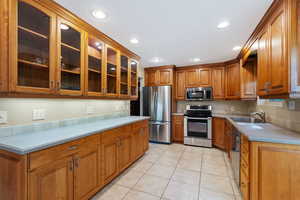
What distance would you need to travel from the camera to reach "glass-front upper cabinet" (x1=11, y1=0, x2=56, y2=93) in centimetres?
124

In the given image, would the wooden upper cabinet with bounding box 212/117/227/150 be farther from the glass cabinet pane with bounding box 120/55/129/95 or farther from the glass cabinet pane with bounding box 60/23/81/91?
the glass cabinet pane with bounding box 60/23/81/91

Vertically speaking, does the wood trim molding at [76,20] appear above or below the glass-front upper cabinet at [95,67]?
above

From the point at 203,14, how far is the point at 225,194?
2.37 meters

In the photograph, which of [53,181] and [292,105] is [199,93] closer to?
[292,105]

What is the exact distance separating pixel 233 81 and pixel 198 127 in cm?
153

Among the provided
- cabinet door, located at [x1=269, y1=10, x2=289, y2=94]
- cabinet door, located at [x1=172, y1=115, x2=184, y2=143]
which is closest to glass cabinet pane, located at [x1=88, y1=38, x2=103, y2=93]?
cabinet door, located at [x1=269, y1=10, x2=289, y2=94]

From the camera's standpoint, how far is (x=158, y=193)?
1824 mm

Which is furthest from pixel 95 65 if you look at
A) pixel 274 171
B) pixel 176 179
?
pixel 274 171

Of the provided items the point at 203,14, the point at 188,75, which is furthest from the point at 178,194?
the point at 188,75

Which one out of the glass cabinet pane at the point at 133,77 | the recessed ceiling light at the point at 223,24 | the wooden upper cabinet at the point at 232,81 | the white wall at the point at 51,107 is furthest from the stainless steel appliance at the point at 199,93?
the white wall at the point at 51,107

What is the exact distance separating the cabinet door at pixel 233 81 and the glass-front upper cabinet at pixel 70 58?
3534 millimetres

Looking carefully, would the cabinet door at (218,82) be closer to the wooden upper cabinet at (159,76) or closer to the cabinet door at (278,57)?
the wooden upper cabinet at (159,76)

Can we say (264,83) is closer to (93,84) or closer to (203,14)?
(203,14)

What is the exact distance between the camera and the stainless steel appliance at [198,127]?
11.7 feet
